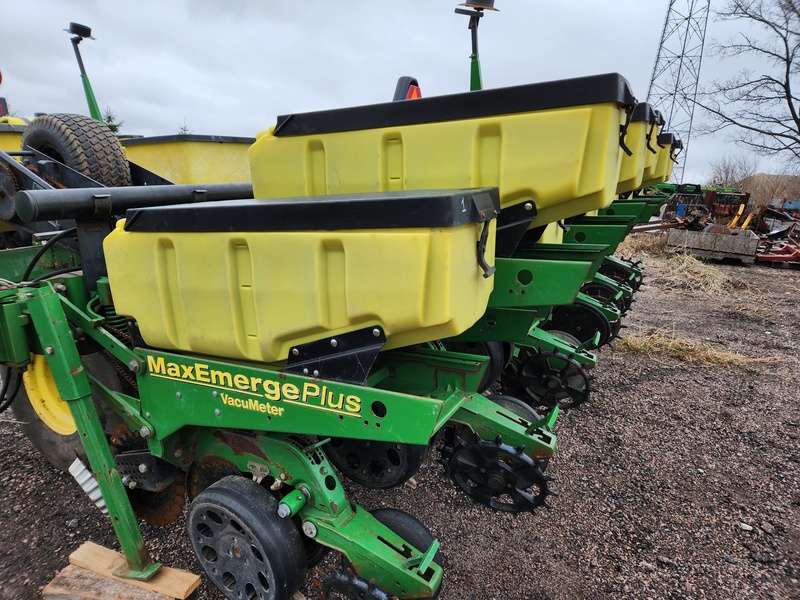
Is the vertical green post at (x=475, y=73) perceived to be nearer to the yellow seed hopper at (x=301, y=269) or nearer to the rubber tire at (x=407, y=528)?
the yellow seed hopper at (x=301, y=269)

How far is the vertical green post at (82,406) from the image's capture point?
6.59 feet

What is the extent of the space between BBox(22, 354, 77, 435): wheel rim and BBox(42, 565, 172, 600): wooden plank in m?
0.77

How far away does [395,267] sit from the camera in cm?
149

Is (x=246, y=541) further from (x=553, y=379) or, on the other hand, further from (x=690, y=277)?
(x=690, y=277)

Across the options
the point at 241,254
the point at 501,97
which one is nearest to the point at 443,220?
the point at 241,254

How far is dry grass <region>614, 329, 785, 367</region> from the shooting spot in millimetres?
5336

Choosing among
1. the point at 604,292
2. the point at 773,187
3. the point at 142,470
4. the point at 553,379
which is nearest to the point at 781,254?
the point at 604,292

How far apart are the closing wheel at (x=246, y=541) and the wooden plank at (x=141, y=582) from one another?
0.62 ft

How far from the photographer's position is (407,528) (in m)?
2.06

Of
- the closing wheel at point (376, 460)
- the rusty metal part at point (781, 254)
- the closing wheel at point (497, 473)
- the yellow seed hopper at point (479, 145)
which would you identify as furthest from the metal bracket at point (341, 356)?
the rusty metal part at point (781, 254)

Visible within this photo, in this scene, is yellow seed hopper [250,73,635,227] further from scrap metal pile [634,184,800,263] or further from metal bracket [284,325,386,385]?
scrap metal pile [634,184,800,263]

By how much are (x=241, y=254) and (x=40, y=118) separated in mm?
2490

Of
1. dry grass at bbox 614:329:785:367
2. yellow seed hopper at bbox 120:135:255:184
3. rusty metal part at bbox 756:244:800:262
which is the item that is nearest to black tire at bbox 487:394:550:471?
dry grass at bbox 614:329:785:367

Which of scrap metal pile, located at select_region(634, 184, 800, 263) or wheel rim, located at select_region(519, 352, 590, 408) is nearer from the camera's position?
wheel rim, located at select_region(519, 352, 590, 408)
